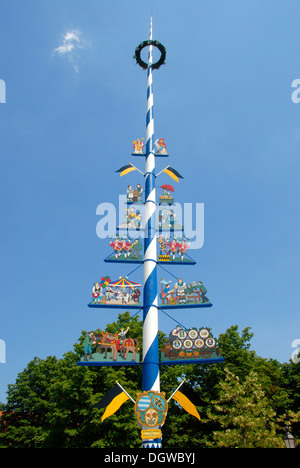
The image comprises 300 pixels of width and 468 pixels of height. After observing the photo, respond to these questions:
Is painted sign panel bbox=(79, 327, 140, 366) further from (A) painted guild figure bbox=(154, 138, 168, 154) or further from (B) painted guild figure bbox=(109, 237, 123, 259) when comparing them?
(A) painted guild figure bbox=(154, 138, 168, 154)

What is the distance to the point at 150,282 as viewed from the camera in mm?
11328

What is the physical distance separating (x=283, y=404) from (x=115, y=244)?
20635mm

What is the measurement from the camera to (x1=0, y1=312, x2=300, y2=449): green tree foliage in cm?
1688

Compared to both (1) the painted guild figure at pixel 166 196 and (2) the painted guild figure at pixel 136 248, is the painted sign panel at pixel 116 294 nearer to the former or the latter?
(2) the painted guild figure at pixel 136 248

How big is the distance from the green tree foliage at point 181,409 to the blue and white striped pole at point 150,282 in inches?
257

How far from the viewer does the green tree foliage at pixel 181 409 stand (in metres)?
16.9

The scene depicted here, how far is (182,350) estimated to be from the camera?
406 inches

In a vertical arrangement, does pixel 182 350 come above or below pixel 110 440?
above

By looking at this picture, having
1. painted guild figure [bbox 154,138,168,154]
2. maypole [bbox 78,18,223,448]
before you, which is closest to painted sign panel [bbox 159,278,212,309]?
maypole [bbox 78,18,223,448]

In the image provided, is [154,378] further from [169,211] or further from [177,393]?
[169,211]

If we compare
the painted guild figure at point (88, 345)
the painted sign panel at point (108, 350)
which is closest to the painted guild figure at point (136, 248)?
the painted sign panel at point (108, 350)

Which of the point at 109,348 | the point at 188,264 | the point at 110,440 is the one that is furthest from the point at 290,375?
the point at 109,348

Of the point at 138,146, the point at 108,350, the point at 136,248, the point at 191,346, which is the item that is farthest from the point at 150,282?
the point at 138,146
